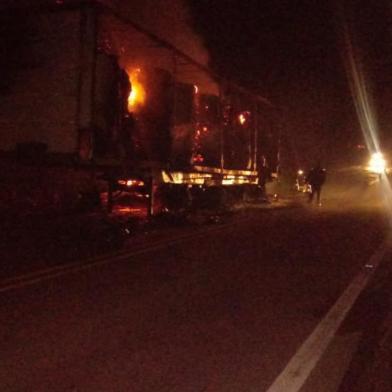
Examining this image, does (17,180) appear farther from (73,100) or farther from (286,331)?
(286,331)

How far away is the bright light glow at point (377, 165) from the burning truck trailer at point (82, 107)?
2994 centimetres

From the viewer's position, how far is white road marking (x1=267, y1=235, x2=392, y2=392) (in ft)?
17.4

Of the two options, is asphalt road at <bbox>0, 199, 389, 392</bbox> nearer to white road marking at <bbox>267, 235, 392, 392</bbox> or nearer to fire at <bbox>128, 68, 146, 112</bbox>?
white road marking at <bbox>267, 235, 392, 392</bbox>

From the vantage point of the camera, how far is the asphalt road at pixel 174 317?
5.40 meters

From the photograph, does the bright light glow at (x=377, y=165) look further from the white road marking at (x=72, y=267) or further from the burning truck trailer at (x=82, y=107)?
the white road marking at (x=72, y=267)

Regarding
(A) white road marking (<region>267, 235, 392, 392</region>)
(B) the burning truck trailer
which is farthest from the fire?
(A) white road marking (<region>267, 235, 392, 392</region>)

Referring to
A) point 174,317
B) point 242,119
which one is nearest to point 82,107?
point 174,317

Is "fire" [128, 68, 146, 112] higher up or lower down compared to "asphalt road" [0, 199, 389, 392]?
higher up

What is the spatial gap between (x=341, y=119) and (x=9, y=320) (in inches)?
1753

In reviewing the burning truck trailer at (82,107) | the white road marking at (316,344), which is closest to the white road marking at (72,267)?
the burning truck trailer at (82,107)

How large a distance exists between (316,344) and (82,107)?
21.0 feet

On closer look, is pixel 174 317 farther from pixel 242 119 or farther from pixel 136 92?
pixel 242 119

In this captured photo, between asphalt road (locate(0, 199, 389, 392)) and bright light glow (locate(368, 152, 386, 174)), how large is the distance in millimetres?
31421

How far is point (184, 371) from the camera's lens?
5.52 m
